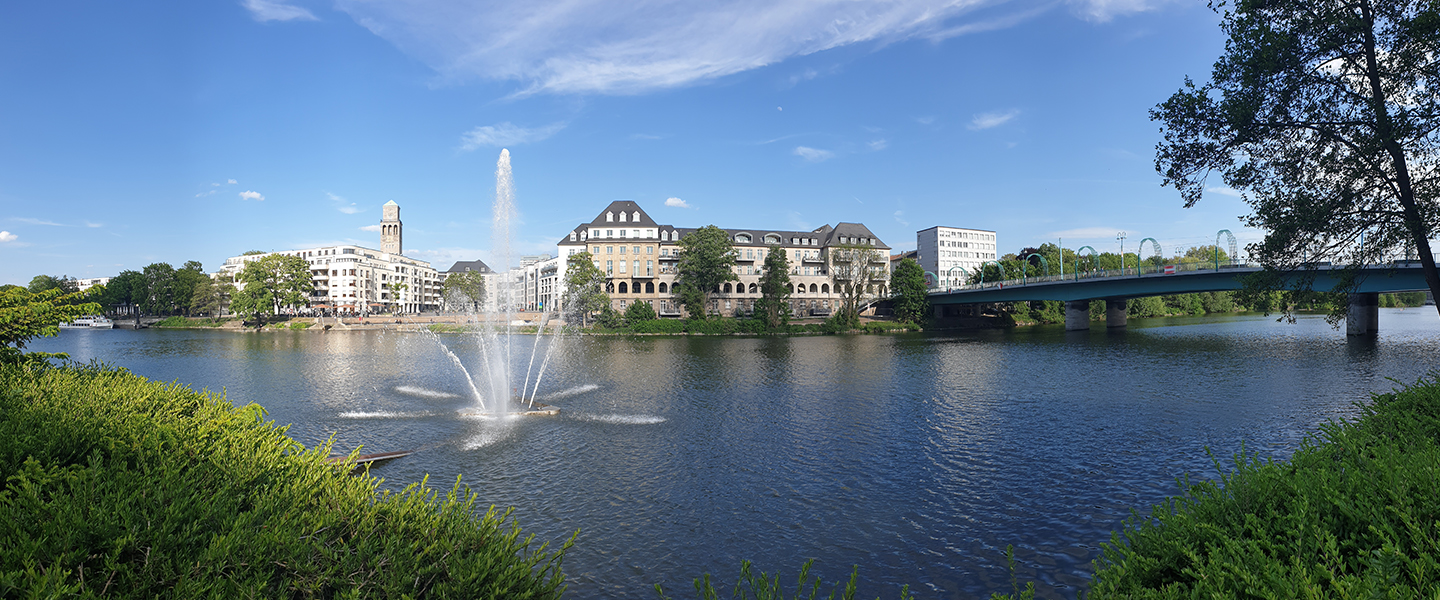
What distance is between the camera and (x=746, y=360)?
54.3 metres

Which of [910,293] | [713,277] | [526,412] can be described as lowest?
[526,412]

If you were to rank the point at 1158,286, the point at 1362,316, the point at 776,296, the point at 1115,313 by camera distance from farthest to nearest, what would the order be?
the point at 776,296
the point at 1115,313
the point at 1158,286
the point at 1362,316

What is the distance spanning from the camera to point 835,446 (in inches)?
867

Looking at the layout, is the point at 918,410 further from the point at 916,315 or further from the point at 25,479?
the point at 916,315

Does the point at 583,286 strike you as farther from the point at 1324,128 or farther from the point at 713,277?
the point at 1324,128

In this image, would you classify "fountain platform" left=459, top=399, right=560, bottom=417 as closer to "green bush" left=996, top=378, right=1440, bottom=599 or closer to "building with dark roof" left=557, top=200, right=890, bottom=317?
"green bush" left=996, top=378, right=1440, bottom=599

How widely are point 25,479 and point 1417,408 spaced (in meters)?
22.1

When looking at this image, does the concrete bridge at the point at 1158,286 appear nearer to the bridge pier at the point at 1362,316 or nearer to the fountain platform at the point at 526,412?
the bridge pier at the point at 1362,316

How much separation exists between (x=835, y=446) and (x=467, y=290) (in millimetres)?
159115

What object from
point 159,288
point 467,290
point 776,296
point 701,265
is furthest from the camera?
point 467,290

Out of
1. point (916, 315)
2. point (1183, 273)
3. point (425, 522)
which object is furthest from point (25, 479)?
point (916, 315)

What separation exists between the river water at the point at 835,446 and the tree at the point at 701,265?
54.6 metres

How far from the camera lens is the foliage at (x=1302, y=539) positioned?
5.79 metres

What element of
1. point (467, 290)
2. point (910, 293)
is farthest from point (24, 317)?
point (467, 290)
